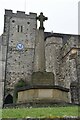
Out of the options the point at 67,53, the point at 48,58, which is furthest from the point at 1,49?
the point at 67,53

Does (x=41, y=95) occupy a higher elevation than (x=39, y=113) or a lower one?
higher

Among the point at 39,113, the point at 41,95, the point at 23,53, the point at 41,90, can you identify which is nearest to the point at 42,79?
the point at 41,90

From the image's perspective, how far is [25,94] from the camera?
10359 millimetres

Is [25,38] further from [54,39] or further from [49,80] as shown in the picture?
[49,80]

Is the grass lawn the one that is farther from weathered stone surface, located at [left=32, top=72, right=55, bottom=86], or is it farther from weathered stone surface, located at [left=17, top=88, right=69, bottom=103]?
weathered stone surface, located at [left=32, top=72, right=55, bottom=86]

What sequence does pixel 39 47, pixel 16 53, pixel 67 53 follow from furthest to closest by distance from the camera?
pixel 16 53 < pixel 67 53 < pixel 39 47

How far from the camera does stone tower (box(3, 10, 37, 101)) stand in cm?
3259

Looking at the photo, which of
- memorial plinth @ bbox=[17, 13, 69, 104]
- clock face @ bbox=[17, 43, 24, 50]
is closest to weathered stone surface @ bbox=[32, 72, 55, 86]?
memorial plinth @ bbox=[17, 13, 69, 104]

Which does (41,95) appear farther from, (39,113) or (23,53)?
(23,53)

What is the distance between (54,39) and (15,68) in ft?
21.2

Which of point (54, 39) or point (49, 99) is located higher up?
point (54, 39)

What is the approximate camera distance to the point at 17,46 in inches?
1341

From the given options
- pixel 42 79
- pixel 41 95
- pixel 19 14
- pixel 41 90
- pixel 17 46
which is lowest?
pixel 41 95

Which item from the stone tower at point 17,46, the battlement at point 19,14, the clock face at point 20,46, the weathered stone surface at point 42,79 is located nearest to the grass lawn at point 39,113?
the weathered stone surface at point 42,79
